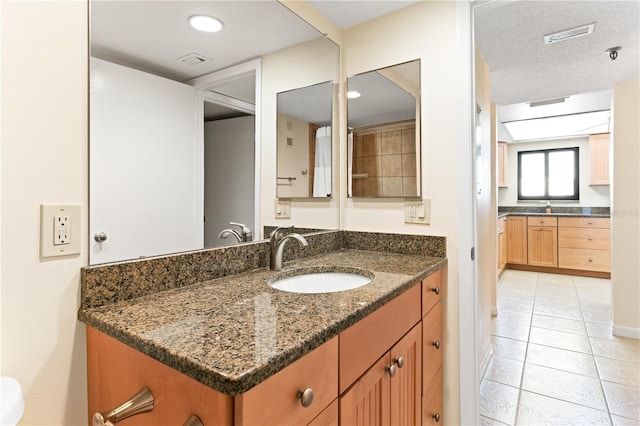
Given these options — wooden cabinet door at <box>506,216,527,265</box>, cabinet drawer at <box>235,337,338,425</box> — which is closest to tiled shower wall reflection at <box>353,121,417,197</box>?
cabinet drawer at <box>235,337,338,425</box>

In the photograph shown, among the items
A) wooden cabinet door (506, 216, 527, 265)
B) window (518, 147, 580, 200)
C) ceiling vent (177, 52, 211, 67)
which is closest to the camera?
ceiling vent (177, 52, 211, 67)

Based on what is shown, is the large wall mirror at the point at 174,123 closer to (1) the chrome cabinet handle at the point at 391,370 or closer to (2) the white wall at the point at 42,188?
(2) the white wall at the point at 42,188

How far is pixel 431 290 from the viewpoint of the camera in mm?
1442

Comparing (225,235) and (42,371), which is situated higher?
(225,235)

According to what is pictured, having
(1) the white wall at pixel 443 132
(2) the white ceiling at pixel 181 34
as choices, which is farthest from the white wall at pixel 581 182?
(2) the white ceiling at pixel 181 34

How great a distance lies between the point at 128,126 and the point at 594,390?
281cm

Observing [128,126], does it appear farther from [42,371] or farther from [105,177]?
[42,371]

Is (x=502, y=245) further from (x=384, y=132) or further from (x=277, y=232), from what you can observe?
(x=277, y=232)

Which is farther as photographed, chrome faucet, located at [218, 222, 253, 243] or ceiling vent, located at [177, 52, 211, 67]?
chrome faucet, located at [218, 222, 253, 243]

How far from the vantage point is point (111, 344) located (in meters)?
0.78

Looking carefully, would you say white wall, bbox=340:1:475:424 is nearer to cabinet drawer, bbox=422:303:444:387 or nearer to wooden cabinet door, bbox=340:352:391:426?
cabinet drawer, bbox=422:303:444:387

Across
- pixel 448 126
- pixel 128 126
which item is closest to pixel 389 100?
pixel 448 126

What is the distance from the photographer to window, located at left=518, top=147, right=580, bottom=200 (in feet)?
18.2

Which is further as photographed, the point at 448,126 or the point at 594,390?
the point at 594,390
